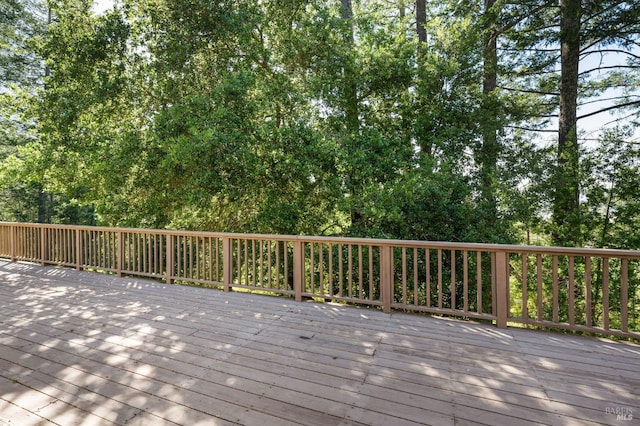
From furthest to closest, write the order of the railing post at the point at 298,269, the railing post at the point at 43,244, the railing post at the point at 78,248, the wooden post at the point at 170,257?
the railing post at the point at 43,244, the railing post at the point at 78,248, the wooden post at the point at 170,257, the railing post at the point at 298,269

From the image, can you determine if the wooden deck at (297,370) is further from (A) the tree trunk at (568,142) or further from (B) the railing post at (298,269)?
(A) the tree trunk at (568,142)

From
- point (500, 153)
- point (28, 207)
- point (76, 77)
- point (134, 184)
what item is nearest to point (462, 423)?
point (500, 153)

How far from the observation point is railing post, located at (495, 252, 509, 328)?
3082 mm

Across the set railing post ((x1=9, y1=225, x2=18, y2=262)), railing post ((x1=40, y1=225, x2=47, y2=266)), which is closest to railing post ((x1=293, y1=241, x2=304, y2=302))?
railing post ((x1=40, y1=225, x2=47, y2=266))

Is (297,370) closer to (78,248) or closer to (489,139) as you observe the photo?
(78,248)

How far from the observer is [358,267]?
14.0 feet

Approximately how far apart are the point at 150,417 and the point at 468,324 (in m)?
2.68

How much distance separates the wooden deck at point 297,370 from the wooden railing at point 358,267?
0.46 meters

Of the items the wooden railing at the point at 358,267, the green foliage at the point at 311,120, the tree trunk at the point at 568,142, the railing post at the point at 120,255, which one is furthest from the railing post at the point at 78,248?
the tree trunk at the point at 568,142

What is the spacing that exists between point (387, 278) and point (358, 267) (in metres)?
0.73

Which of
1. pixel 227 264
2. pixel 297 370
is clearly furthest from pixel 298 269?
pixel 297 370

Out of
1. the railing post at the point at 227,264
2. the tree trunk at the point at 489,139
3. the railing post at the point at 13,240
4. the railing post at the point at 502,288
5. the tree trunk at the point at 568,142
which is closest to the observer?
the railing post at the point at 502,288

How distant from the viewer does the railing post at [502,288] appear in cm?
308

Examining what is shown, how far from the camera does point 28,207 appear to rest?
15000 mm
